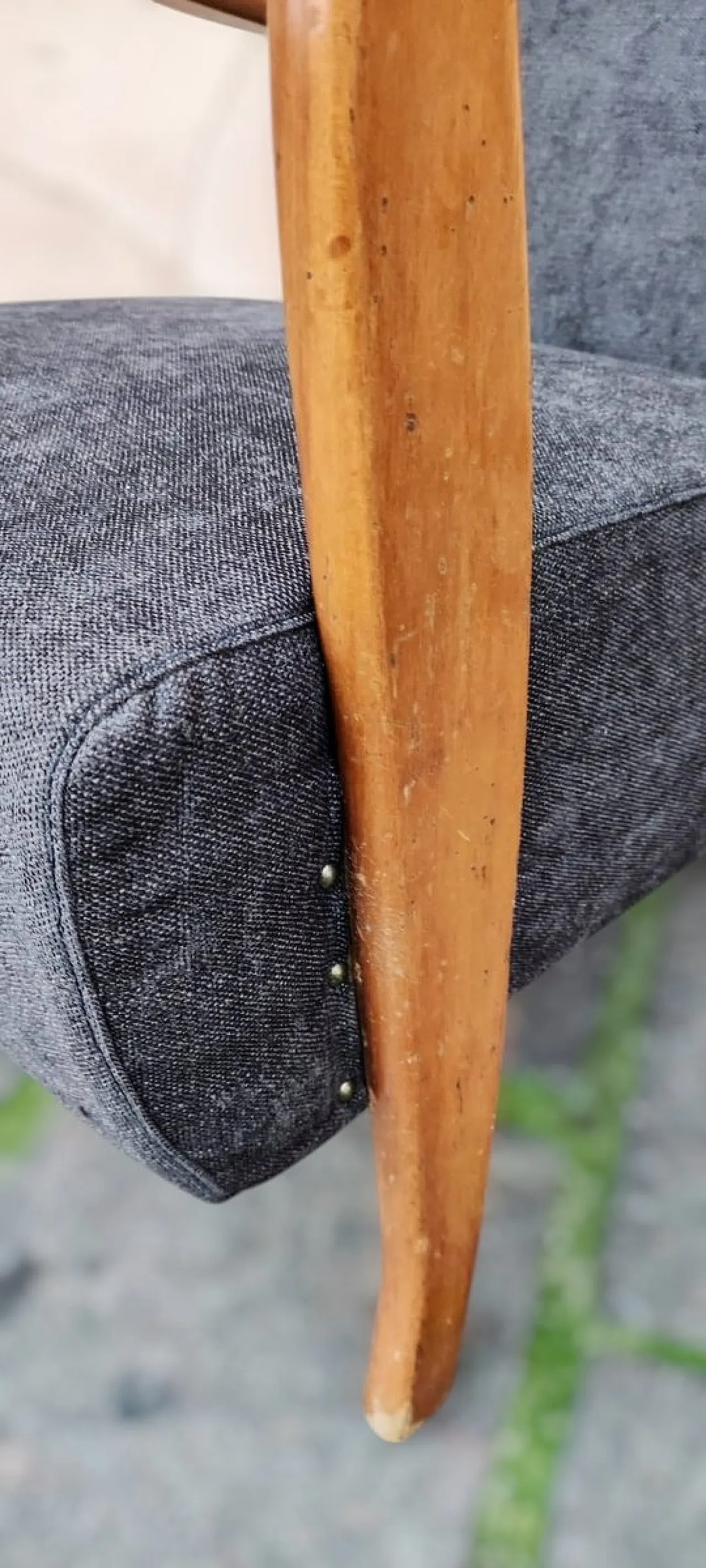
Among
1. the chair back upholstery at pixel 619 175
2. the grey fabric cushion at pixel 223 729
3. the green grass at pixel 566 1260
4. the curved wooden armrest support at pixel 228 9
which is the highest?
the curved wooden armrest support at pixel 228 9

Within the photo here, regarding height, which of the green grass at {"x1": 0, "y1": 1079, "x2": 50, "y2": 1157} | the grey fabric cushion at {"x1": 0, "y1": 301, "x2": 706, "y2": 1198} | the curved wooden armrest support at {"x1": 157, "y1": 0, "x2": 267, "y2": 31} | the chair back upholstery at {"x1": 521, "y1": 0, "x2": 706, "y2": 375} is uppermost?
the curved wooden armrest support at {"x1": 157, "y1": 0, "x2": 267, "y2": 31}

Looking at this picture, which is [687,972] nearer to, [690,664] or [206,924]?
[690,664]

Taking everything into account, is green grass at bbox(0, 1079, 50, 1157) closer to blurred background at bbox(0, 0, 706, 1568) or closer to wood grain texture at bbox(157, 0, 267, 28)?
blurred background at bbox(0, 0, 706, 1568)

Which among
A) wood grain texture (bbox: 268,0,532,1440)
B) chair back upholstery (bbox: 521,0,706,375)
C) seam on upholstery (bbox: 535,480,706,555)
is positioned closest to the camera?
wood grain texture (bbox: 268,0,532,1440)

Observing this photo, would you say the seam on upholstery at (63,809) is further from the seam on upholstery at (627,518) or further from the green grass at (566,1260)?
the green grass at (566,1260)

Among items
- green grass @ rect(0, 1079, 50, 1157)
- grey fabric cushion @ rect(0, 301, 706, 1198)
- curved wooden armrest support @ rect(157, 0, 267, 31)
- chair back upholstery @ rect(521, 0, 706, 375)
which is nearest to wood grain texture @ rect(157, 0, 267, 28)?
curved wooden armrest support @ rect(157, 0, 267, 31)

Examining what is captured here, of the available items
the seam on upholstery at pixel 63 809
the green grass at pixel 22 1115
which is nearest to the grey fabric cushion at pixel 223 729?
the seam on upholstery at pixel 63 809
